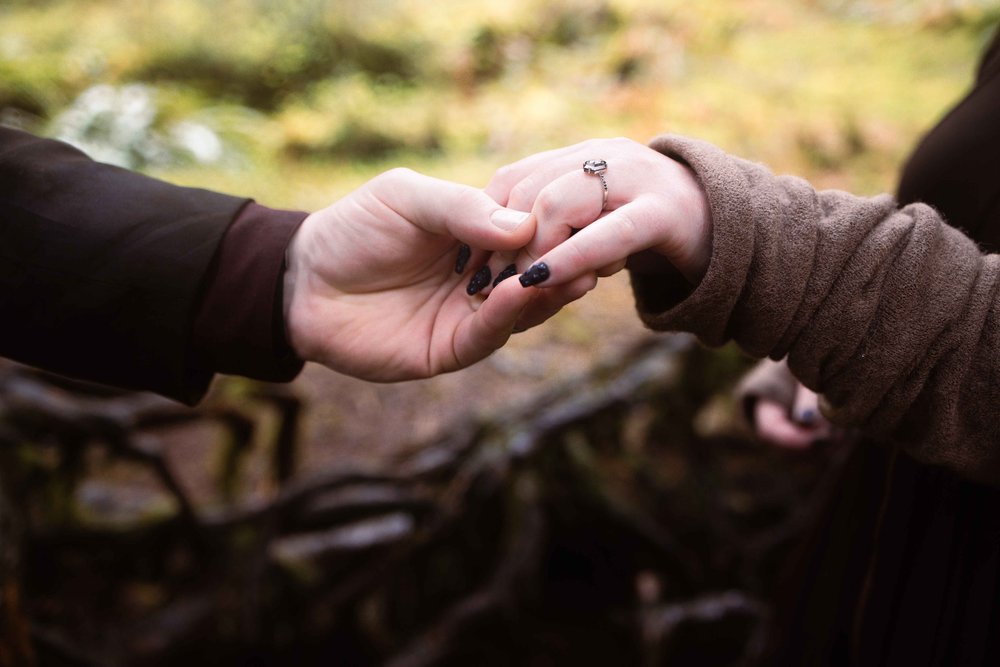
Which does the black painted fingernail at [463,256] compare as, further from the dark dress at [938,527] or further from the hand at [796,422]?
the hand at [796,422]

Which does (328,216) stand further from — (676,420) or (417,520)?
(676,420)

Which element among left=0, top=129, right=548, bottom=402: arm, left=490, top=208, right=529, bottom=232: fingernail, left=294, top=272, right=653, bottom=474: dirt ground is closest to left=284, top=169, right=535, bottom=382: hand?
left=0, top=129, right=548, bottom=402: arm

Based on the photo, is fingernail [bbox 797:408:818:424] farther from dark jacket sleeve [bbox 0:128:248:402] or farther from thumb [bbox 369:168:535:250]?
dark jacket sleeve [bbox 0:128:248:402]

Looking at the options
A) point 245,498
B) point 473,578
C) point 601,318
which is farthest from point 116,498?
point 601,318

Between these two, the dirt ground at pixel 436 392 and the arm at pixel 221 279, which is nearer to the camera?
the arm at pixel 221 279

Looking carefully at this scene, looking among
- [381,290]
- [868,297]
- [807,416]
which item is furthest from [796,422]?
[381,290]

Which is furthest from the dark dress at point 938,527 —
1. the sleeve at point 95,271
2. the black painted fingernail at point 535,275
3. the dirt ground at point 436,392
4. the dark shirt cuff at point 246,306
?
the dirt ground at point 436,392
